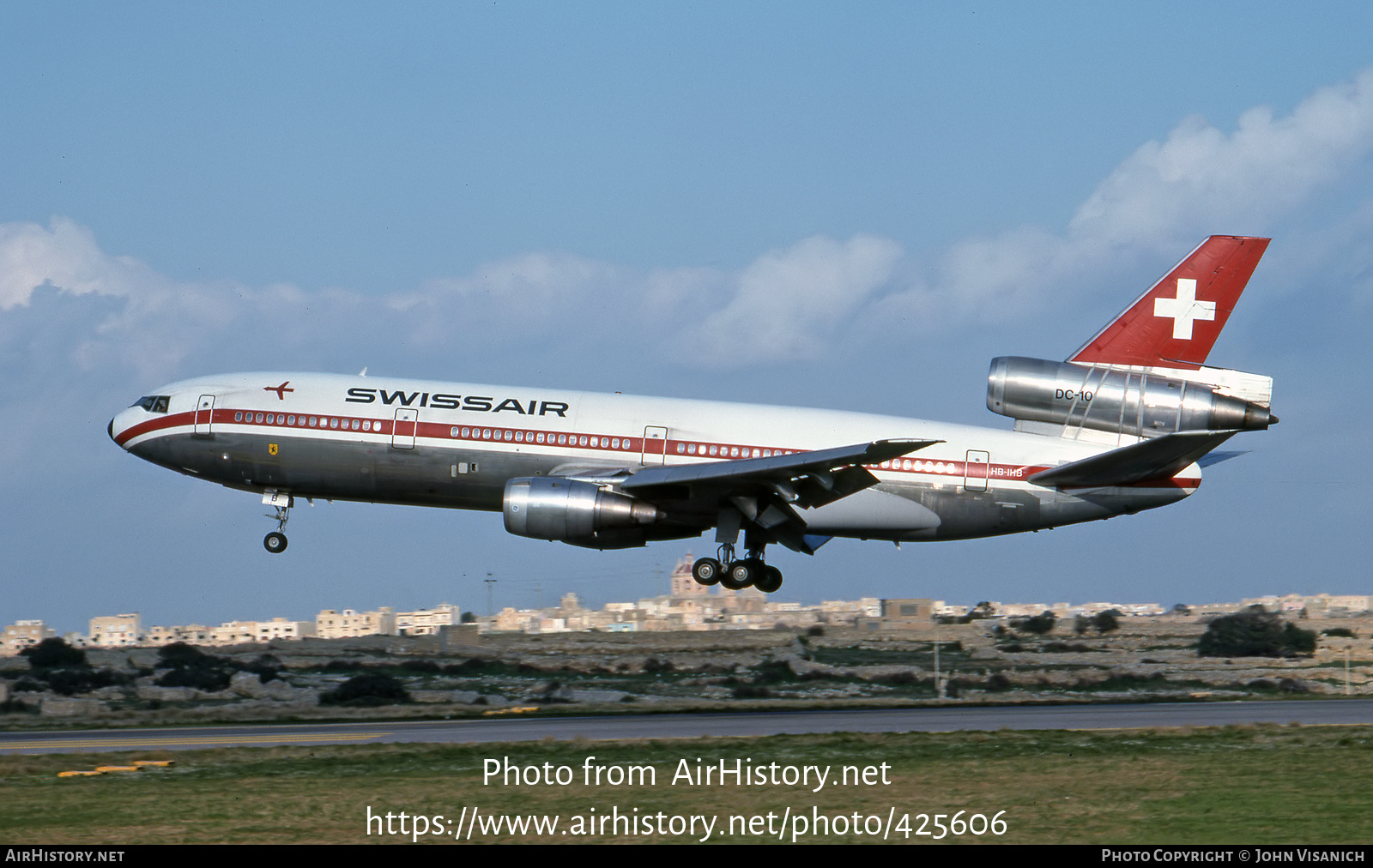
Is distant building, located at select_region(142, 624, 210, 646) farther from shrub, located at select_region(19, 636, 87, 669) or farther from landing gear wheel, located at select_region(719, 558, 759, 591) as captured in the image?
landing gear wheel, located at select_region(719, 558, 759, 591)

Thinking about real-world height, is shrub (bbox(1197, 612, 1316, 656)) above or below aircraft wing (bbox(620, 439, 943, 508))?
below

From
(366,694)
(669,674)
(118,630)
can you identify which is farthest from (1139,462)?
(118,630)

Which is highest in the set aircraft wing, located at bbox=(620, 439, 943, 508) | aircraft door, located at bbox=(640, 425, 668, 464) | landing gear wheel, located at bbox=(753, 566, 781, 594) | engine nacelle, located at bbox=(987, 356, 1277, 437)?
engine nacelle, located at bbox=(987, 356, 1277, 437)

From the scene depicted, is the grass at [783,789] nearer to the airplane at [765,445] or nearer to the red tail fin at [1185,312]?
the airplane at [765,445]

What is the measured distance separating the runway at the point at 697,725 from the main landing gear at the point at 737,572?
3.26m

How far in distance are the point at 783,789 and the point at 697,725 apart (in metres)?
10.5

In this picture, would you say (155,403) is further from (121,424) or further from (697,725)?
(697,725)

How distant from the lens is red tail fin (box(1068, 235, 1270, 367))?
122 feet

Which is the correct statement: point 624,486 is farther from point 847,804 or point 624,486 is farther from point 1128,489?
point 847,804

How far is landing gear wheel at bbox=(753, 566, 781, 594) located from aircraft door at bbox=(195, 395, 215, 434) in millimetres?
14522

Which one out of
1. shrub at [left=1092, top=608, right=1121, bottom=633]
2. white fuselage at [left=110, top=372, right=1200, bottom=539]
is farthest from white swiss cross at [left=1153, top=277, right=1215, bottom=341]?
shrub at [left=1092, top=608, right=1121, bottom=633]

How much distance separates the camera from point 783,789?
68.5ft

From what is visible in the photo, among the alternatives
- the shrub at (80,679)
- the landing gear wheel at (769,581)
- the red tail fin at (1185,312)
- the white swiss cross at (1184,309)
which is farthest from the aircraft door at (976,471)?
the shrub at (80,679)

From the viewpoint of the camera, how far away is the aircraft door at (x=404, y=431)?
3575cm
